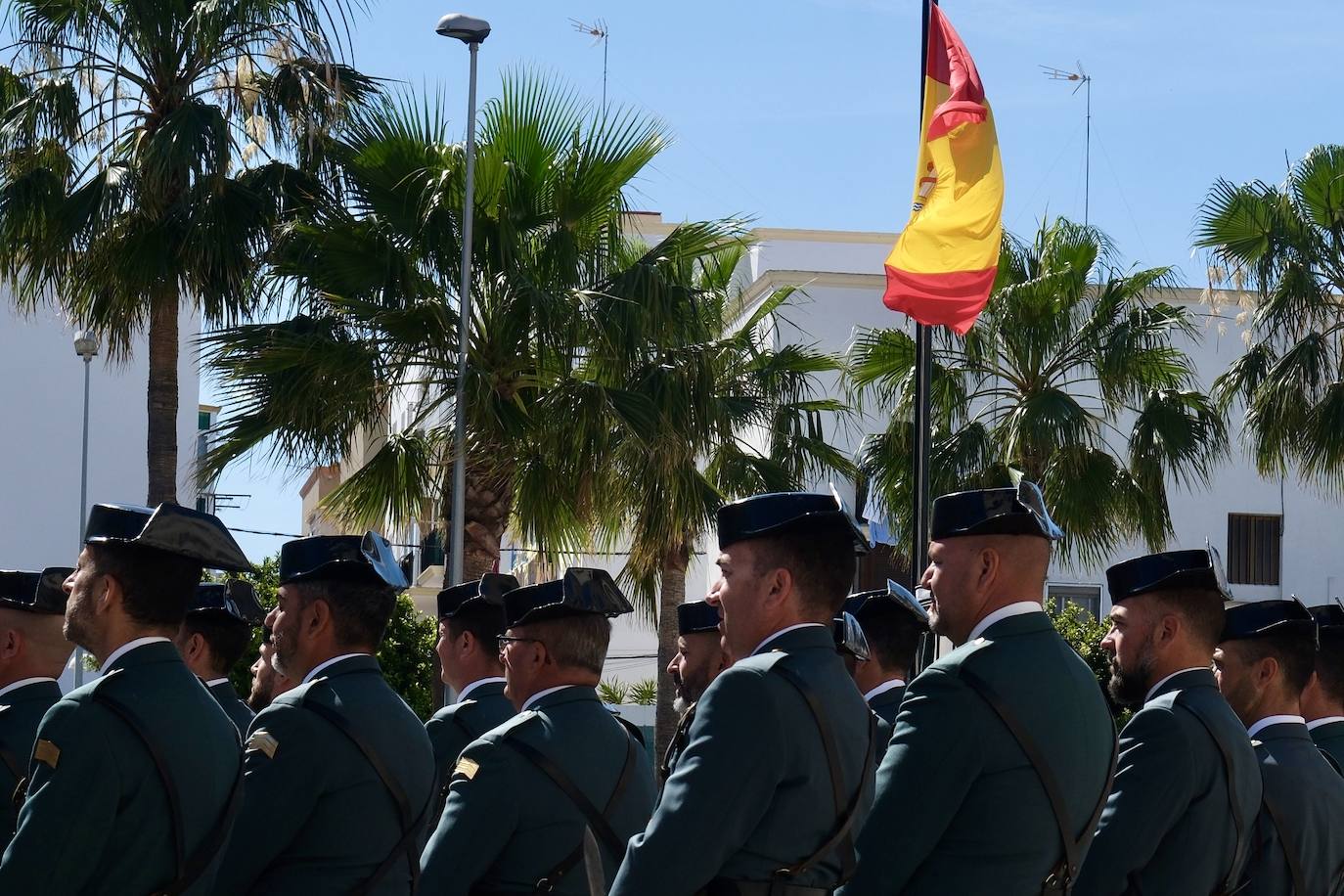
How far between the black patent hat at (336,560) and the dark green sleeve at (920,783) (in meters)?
1.86

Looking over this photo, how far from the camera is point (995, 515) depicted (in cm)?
418

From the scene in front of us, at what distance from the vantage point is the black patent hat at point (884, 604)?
7281 mm

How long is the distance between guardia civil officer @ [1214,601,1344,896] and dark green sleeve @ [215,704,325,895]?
289 cm

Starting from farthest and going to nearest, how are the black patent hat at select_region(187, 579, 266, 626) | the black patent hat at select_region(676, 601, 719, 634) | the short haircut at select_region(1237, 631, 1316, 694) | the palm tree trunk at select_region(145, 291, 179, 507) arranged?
the palm tree trunk at select_region(145, 291, 179, 507), the black patent hat at select_region(676, 601, 719, 634), the black patent hat at select_region(187, 579, 266, 626), the short haircut at select_region(1237, 631, 1316, 694)

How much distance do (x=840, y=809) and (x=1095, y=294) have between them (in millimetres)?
17438

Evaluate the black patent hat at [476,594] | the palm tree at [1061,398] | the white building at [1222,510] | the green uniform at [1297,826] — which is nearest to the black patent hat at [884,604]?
the black patent hat at [476,594]

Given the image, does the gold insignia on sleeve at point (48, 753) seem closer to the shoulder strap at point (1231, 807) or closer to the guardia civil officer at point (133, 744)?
the guardia civil officer at point (133, 744)

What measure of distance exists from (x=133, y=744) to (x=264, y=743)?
0.69 metres

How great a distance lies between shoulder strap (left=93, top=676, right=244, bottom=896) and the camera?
3947 mm

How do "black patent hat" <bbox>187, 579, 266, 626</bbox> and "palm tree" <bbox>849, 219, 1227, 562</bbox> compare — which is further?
"palm tree" <bbox>849, 219, 1227, 562</bbox>

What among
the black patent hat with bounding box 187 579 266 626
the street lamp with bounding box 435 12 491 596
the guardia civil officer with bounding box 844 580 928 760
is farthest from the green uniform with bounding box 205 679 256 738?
the street lamp with bounding box 435 12 491 596

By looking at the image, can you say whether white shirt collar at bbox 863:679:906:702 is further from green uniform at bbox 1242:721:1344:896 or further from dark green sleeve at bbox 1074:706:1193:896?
dark green sleeve at bbox 1074:706:1193:896

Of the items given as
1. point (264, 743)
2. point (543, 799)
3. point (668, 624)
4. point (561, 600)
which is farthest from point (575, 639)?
point (668, 624)

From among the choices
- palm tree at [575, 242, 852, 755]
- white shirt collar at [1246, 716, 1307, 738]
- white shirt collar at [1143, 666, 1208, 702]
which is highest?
palm tree at [575, 242, 852, 755]
